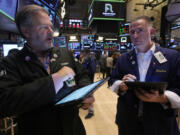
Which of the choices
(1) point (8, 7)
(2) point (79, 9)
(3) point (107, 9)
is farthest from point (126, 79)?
(2) point (79, 9)

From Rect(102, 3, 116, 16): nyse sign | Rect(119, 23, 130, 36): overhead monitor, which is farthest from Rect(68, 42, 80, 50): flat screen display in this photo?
Rect(119, 23, 130, 36): overhead monitor

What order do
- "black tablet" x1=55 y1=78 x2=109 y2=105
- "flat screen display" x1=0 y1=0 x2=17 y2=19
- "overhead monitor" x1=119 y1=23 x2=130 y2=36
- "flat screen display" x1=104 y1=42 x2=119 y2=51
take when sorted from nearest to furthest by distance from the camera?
"black tablet" x1=55 y1=78 x2=109 y2=105 → "flat screen display" x1=0 y1=0 x2=17 y2=19 → "overhead monitor" x1=119 y1=23 x2=130 y2=36 → "flat screen display" x1=104 y1=42 x2=119 y2=51

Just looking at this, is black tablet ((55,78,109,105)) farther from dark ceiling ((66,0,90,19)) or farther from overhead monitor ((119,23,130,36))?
dark ceiling ((66,0,90,19))

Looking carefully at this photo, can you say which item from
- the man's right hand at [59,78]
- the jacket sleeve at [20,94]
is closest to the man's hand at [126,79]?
the man's right hand at [59,78]

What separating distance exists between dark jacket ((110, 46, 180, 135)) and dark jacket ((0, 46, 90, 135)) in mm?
579

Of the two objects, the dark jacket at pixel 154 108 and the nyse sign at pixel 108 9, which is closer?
the dark jacket at pixel 154 108

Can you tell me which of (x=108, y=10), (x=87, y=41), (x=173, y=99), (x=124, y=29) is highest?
(x=108, y=10)

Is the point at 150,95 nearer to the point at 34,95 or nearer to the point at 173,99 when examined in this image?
the point at 173,99

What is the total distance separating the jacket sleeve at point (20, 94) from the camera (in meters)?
0.67

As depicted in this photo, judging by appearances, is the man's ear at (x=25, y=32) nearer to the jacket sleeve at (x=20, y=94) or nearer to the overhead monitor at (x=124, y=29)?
the jacket sleeve at (x=20, y=94)

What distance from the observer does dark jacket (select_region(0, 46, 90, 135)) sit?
26.8 inches

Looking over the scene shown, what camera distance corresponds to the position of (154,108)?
3.93ft

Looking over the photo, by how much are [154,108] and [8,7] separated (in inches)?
98.3

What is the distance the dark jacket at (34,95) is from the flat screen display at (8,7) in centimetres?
145
